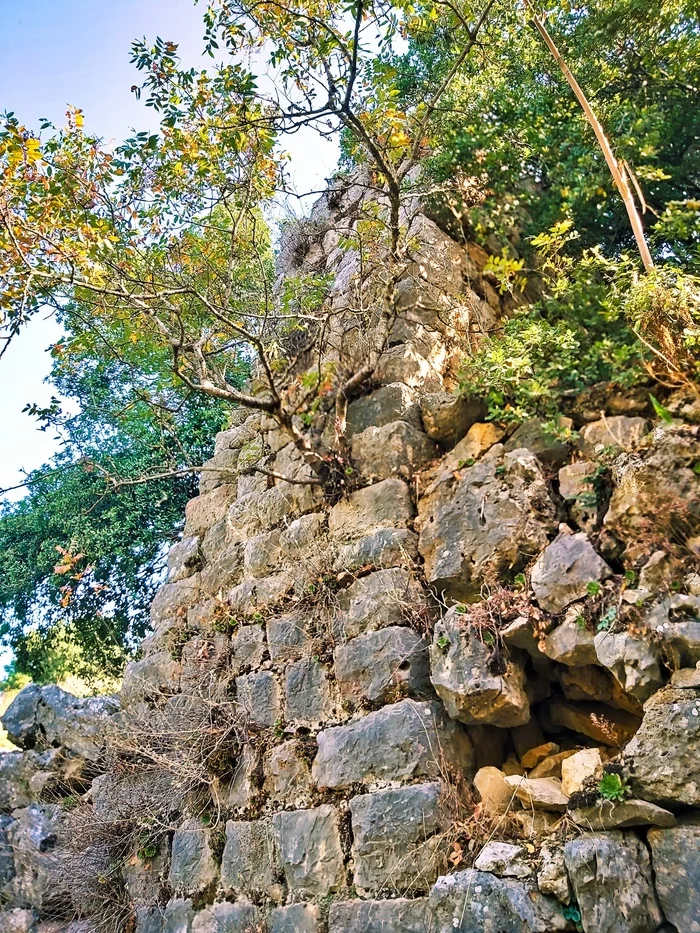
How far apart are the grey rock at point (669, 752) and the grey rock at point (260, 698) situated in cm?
193

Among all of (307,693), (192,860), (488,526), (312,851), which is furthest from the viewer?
(192,860)

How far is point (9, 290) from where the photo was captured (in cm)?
424

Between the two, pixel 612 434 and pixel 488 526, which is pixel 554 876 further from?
pixel 612 434

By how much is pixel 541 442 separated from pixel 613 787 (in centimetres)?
163

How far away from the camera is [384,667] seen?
3.22 meters

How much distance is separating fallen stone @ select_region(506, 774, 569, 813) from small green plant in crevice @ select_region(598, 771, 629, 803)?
0.28 m

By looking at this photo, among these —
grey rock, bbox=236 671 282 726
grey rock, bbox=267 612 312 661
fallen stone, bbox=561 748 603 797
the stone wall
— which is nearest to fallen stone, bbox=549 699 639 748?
the stone wall

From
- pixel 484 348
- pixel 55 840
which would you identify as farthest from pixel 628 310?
pixel 55 840

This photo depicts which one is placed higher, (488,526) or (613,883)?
(488,526)

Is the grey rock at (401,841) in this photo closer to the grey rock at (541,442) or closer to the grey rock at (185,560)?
the grey rock at (541,442)

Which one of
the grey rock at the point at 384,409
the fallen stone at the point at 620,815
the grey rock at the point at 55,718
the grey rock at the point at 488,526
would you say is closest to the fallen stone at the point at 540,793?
the fallen stone at the point at 620,815

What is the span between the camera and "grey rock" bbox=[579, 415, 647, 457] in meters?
3.07

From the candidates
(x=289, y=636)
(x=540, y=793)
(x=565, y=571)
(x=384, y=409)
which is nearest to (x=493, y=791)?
(x=540, y=793)

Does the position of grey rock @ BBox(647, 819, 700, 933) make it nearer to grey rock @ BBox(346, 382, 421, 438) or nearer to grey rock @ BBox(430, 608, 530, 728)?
grey rock @ BBox(430, 608, 530, 728)
